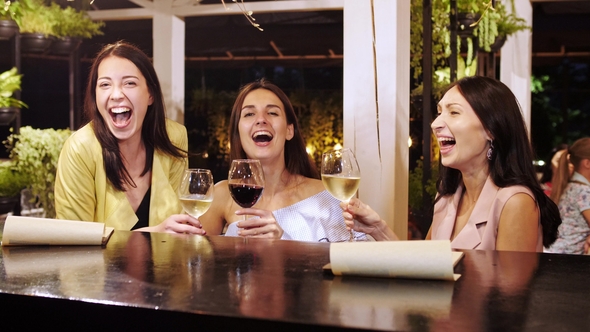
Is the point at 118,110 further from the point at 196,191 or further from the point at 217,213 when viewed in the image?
the point at 196,191

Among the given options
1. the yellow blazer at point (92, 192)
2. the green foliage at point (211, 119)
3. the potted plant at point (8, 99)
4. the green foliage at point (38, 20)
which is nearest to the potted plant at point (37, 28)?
the green foliage at point (38, 20)

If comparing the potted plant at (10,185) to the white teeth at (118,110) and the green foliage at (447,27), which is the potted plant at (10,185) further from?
the green foliage at (447,27)

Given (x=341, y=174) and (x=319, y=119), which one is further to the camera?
(x=319, y=119)

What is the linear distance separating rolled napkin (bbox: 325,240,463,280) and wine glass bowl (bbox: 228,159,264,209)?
0.76m

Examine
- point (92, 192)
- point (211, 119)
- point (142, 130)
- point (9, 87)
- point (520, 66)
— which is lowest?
point (92, 192)

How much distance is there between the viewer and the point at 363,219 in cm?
200

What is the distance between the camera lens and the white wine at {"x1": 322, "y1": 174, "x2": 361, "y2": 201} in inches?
73.6

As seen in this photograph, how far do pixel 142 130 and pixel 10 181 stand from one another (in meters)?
1.67

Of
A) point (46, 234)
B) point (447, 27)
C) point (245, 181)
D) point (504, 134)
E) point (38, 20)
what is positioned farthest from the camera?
point (447, 27)

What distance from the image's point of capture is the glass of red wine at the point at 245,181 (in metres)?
1.84

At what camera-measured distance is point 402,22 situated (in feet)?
9.39

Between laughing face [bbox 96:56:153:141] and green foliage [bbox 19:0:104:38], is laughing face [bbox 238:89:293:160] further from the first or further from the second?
green foliage [bbox 19:0:104:38]

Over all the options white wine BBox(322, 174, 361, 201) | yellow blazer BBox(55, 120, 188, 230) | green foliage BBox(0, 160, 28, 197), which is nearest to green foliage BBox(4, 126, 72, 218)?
green foliage BBox(0, 160, 28, 197)

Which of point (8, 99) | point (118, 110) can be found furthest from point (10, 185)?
point (118, 110)
